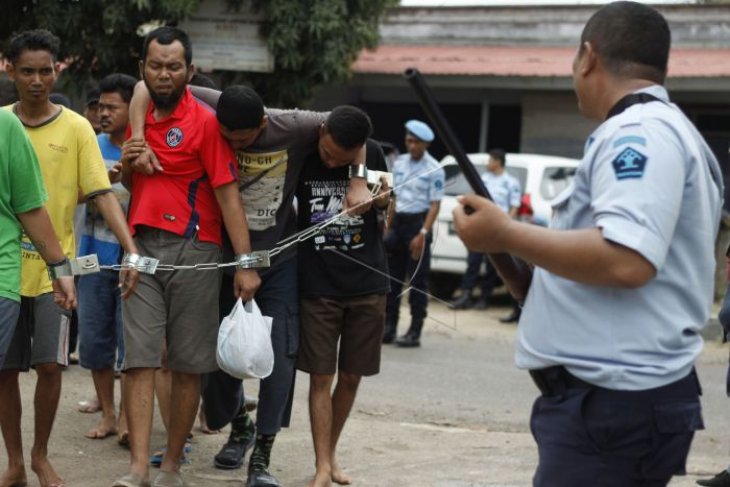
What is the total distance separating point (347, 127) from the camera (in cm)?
570

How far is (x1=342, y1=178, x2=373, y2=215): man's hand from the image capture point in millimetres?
5852

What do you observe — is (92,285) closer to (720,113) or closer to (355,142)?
(355,142)

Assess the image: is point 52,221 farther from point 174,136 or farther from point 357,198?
point 357,198

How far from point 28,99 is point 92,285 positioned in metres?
1.50

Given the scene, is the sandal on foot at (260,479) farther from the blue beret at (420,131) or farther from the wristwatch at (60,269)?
the blue beret at (420,131)

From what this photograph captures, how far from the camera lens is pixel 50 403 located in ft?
18.4

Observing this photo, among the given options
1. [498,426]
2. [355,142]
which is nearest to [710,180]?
[355,142]

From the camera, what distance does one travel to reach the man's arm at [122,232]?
5.47 meters

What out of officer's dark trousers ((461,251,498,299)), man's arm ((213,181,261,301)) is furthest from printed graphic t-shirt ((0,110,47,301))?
officer's dark trousers ((461,251,498,299))

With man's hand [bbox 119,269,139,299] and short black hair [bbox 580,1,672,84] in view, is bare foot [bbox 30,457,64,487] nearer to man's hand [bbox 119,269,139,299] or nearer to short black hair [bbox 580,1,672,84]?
man's hand [bbox 119,269,139,299]

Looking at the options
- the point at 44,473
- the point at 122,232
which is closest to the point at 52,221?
the point at 122,232

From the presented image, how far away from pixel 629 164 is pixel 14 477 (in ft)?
12.0

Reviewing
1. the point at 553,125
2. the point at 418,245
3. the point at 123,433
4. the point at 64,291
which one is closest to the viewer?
the point at 64,291

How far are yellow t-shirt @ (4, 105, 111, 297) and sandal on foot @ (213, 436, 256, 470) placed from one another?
1371 mm
